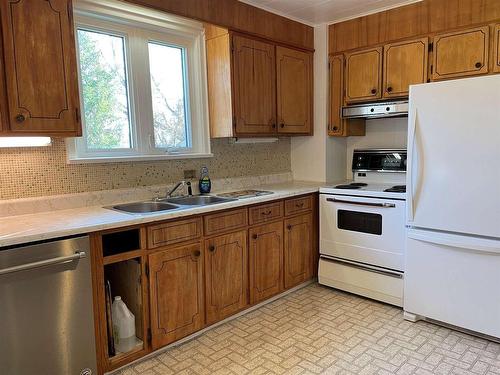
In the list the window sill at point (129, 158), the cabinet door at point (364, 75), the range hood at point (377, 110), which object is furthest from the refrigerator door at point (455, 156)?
the window sill at point (129, 158)

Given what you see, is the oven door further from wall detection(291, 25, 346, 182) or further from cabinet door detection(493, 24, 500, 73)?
cabinet door detection(493, 24, 500, 73)

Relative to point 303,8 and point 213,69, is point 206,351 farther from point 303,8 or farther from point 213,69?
point 303,8

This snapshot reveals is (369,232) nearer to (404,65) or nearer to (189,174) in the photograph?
(404,65)

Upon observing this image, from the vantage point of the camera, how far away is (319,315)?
2852mm

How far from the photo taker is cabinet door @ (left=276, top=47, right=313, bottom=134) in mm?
3398

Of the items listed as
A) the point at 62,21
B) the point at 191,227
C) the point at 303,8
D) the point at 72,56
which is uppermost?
the point at 303,8

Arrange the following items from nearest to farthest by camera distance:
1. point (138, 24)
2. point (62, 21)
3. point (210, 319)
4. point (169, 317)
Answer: point (62, 21), point (169, 317), point (210, 319), point (138, 24)

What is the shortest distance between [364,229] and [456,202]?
0.81 m

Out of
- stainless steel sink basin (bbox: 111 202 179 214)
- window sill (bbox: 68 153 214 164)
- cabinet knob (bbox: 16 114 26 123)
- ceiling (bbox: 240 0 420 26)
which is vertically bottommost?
stainless steel sink basin (bbox: 111 202 179 214)

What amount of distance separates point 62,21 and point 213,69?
1294mm

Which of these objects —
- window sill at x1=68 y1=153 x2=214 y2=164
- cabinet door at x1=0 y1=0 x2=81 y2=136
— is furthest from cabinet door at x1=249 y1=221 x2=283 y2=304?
cabinet door at x1=0 y1=0 x2=81 y2=136

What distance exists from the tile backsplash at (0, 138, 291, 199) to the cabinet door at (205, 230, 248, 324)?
0.74 m

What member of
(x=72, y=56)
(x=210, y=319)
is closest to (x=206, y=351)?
(x=210, y=319)

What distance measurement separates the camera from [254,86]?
3168mm
